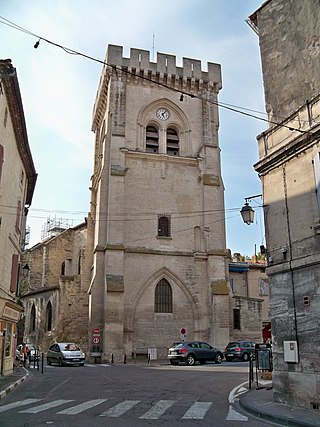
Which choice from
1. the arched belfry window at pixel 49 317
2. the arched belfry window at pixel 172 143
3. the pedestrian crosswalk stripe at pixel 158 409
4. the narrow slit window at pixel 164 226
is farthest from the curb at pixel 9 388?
the arched belfry window at pixel 172 143

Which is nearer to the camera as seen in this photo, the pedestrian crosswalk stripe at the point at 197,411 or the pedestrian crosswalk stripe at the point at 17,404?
the pedestrian crosswalk stripe at the point at 197,411

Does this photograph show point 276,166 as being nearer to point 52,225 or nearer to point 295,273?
point 295,273

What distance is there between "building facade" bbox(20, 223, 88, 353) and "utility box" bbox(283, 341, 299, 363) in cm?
2397

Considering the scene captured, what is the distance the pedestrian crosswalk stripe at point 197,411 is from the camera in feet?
28.5

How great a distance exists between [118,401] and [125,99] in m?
25.9

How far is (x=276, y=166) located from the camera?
446 inches

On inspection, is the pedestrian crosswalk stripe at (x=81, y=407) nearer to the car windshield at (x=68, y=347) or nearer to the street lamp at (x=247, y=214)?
the street lamp at (x=247, y=214)

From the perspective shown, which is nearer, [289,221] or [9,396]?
[289,221]

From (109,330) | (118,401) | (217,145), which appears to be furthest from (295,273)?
(217,145)

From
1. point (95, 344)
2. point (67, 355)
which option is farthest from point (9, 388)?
point (95, 344)

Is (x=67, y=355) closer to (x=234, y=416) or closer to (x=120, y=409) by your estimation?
(x=120, y=409)

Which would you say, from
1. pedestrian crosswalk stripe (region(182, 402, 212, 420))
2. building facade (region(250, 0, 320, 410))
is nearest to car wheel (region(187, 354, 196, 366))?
Result: pedestrian crosswalk stripe (region(182, 402, 212, 420))

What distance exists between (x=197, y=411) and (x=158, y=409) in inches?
34.2

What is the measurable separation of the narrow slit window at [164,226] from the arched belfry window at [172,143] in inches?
207
